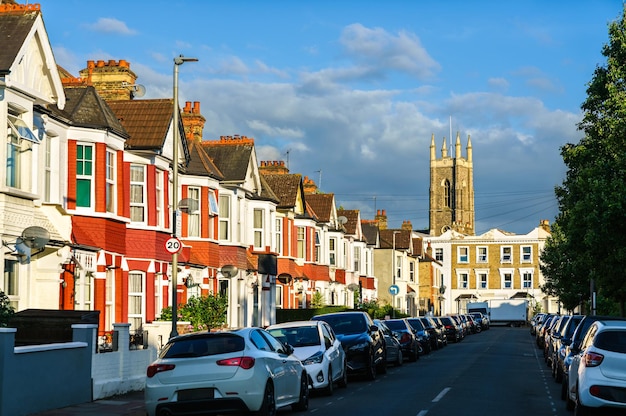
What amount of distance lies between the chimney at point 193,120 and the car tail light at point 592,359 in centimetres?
3008

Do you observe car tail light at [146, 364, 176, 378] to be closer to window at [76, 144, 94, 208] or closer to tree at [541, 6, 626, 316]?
window at [76, 144, 94, 208]

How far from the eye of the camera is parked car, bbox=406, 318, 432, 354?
42203mm

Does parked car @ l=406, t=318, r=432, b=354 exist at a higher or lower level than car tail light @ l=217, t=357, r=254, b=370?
lower

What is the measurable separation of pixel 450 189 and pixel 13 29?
164 metres

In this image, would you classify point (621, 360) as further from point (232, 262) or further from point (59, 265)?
point (232, 262)

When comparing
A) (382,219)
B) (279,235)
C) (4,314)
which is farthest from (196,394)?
(382,219)

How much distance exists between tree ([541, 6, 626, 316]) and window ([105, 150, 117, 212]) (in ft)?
46.8

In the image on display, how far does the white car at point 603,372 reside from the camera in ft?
49.5

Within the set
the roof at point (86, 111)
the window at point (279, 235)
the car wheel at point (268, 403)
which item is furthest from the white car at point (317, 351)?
the window at point (279, 235)

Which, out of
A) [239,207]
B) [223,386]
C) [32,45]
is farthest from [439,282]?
[223,386]

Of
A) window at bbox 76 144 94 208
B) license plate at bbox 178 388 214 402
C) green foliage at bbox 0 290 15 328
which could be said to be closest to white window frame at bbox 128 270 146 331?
window at bbox 76 144 94 208

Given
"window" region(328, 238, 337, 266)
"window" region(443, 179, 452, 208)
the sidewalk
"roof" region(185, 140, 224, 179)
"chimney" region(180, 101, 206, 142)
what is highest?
"window" region(443, 179, 452, 208)

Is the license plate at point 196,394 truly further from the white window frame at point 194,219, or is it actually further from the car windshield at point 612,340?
the white window frame at point 194,219

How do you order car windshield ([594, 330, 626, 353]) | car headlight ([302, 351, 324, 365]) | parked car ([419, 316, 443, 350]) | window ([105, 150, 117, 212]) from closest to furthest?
1. car windshield ([594, 330, 626, 353])
2. car headlight ([302, 351, 324, 365])
3. window ([105, 150, 117, 212])
4. parked car ([419, 316, 443, 350])
